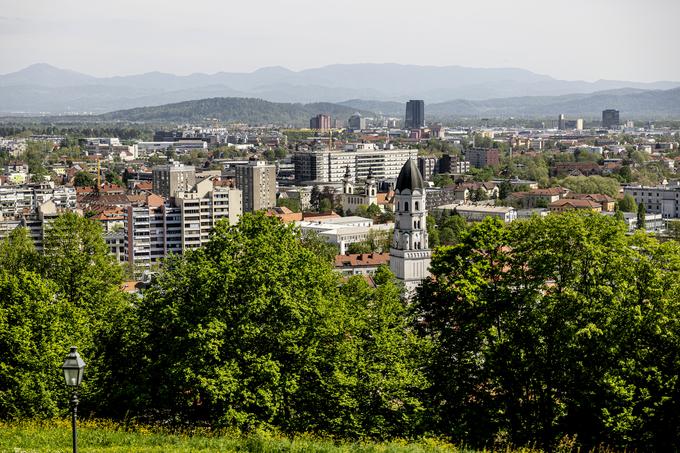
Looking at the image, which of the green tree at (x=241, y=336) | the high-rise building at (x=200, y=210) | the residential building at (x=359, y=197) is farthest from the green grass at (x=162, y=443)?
the residential building at (x=359, y=197)

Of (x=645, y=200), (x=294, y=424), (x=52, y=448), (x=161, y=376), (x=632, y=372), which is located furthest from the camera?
(x=645, y=200)

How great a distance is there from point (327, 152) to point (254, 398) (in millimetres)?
124034

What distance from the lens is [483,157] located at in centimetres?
17100

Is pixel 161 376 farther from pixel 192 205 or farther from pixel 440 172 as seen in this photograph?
pixel 440 172

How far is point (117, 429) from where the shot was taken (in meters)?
19.5

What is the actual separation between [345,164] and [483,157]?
36.5 meters

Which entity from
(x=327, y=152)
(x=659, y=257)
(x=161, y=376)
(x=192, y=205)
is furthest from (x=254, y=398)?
(x=327, y=152)

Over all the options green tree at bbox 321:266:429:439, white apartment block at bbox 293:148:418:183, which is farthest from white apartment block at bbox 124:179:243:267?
white apartment block at bbox 293:148:418:183

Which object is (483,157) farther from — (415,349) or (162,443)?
(162,443)

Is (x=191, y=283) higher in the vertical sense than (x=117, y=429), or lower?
higher

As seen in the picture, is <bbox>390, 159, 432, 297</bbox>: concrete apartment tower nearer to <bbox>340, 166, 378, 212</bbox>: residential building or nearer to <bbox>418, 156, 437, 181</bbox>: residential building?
A: <bbox>340, 166, 378, 212</bbox>: residential building

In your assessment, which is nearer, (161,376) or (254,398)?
(254,398)

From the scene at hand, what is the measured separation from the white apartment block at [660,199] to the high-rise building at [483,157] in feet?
218

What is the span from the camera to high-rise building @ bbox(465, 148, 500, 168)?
169375mm
